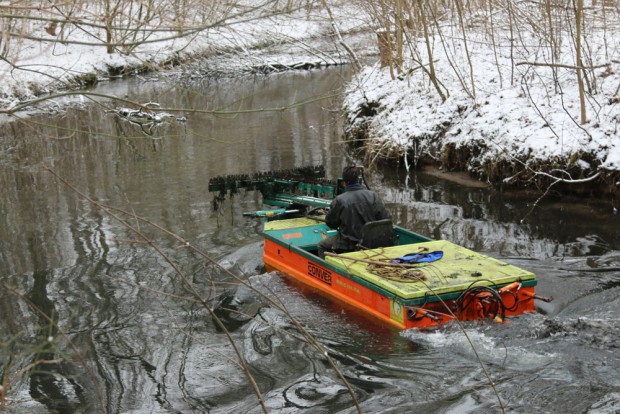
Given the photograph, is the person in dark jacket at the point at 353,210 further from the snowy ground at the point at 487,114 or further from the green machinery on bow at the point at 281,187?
the snowy ground at the point at 487,114

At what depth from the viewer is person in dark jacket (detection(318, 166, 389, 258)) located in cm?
988

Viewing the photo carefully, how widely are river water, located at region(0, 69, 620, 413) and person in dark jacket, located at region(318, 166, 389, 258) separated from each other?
0.96m

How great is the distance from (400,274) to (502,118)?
28.8 ft

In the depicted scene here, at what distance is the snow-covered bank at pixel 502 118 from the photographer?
1430cm

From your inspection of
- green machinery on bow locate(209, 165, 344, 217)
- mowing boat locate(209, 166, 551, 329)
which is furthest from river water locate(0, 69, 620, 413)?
green machinery on bow locate(209, 165, 344, 217)

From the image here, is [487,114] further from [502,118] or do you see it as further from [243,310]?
[243,310]

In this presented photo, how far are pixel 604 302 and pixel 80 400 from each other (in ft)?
20.1

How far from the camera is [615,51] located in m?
16.3

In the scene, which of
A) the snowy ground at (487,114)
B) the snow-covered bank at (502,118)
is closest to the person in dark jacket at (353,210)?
the snowy ground at (487,114)

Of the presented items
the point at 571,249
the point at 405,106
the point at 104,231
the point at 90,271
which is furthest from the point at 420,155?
the point at 90,271

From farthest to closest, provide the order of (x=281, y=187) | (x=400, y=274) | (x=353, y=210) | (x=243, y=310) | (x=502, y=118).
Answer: (x=502, y=118)
(x=281, y=187)
(x=353, y=210)
(x=243, y=310)
(x=400, y=274)

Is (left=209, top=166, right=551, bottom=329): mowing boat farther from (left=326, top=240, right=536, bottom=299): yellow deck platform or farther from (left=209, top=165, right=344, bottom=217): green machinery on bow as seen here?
(left=209, top=165, right=344, bottom=217): green machinery on bow

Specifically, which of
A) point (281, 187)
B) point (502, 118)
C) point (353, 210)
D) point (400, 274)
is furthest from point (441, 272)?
point (502, 118)

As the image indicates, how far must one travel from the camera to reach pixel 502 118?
Result: 53.1ft
